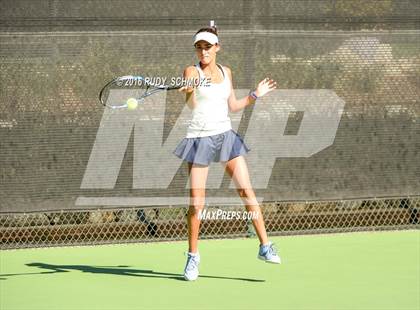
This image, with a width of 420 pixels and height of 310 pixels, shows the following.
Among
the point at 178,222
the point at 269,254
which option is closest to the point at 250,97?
the point at 269,254

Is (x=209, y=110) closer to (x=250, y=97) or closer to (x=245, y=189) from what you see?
(x=250, y=97)

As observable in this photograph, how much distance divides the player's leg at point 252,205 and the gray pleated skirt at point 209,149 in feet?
0.24

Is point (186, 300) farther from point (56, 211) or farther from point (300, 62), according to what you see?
point (300, 62)

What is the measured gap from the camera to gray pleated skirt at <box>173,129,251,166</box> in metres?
7.41

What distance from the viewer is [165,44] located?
941cm

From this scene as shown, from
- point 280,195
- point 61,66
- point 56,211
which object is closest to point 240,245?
point 280,195

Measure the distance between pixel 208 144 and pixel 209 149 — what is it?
1.5 inches

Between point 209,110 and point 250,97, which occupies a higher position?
point 250,97

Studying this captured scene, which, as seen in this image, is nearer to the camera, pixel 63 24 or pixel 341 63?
pixel 63 24

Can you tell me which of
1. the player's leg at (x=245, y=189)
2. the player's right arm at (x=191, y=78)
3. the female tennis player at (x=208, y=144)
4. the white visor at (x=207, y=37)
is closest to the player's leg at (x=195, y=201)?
the female tennis player at (x=208, y=144)

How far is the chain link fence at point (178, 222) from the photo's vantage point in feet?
30.9

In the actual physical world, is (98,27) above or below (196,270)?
above

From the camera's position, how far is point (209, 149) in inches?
293

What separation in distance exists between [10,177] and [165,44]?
185 centimetres
